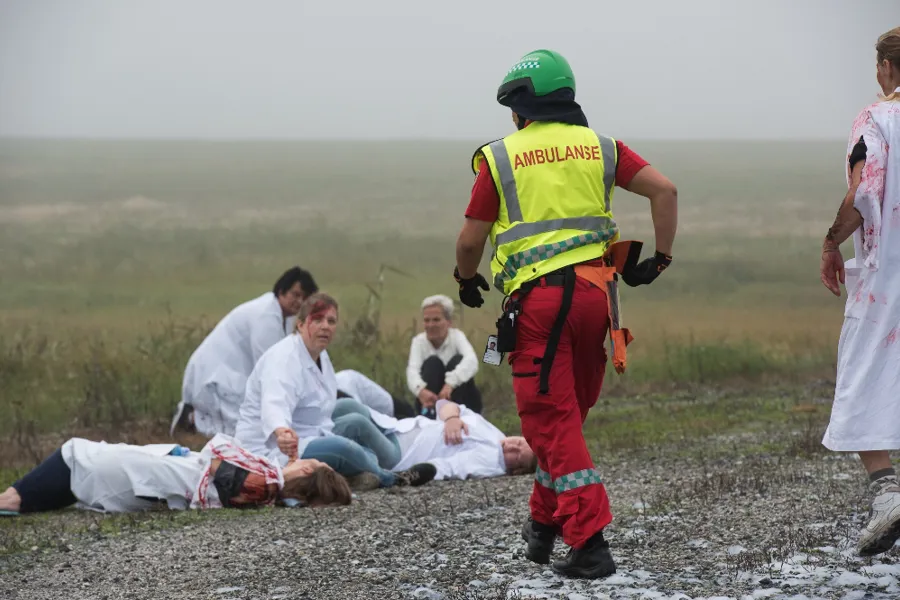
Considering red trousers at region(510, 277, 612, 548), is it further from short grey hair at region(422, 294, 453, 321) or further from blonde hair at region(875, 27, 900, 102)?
short grey hair at region(422, 294, 453, 321)

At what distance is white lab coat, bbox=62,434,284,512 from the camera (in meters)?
8.59

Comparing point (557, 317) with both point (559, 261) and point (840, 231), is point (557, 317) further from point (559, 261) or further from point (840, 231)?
point (840, 231)

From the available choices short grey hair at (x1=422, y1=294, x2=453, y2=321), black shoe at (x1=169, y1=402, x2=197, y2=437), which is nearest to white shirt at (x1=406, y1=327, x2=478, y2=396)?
short grey hair at (x1=422, y1=294, x2=453, y2=321)

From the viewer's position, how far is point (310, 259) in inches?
1030

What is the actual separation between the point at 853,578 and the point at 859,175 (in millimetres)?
1868

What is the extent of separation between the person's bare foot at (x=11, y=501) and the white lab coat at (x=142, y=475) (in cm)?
34

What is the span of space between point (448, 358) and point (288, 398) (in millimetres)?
3065

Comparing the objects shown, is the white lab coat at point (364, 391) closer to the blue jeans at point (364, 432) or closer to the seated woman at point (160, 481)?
the blue jeans at point (364, 432)

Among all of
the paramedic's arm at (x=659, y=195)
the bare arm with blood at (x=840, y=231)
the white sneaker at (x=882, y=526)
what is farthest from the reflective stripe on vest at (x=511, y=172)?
the white sneaker at (x=882, y=526)

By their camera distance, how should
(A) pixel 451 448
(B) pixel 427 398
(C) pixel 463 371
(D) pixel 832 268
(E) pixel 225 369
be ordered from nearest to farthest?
1. (D) pixel 832 268
2. (A) pixel 451 448
3. (B) pixel 427 398
4. (C) pixel 463 371
5. (E) pixel 225 369

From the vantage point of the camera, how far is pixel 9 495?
8609 millimetres

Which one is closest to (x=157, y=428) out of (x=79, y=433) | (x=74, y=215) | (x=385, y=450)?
(x=79, y=433)

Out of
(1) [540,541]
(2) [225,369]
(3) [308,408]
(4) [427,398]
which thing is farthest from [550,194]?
(2) [225,369]

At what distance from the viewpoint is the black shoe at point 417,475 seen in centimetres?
966
